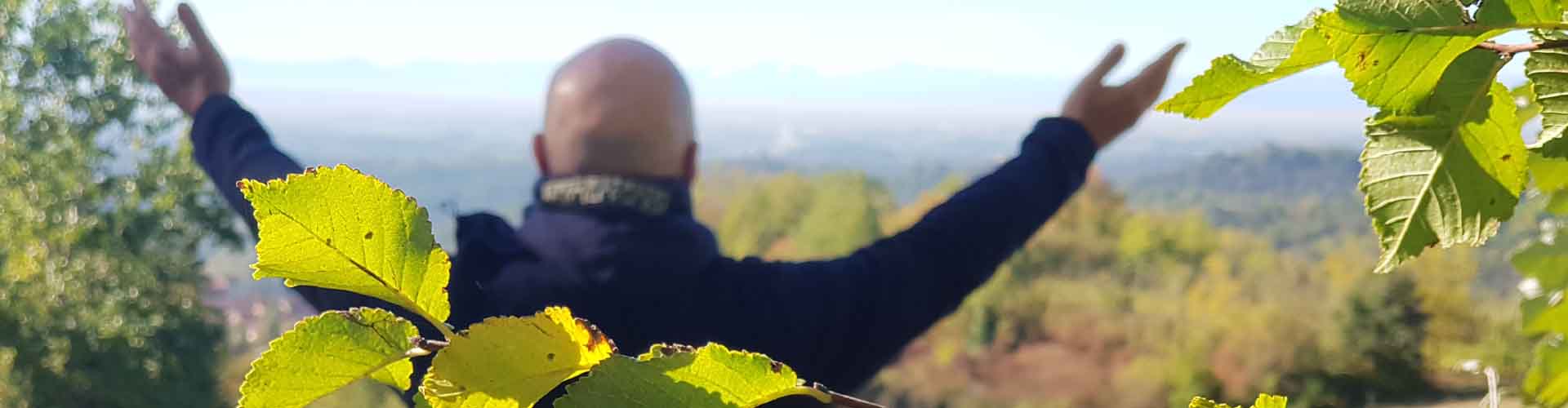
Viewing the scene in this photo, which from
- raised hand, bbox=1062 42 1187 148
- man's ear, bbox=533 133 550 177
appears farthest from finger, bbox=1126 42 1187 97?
man's ear, bbox=533 133 550 177

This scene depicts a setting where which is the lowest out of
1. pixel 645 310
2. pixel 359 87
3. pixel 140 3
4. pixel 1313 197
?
pixel 645 310

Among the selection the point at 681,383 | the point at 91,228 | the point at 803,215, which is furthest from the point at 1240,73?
the point at 803,215

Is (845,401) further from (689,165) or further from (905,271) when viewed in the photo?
(689,165)

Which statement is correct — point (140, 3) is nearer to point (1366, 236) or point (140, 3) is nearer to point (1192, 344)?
point (1192, 344)

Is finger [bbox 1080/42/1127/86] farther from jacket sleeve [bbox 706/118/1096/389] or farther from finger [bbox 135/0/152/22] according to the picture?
finger [bbox 135/0/152/22]

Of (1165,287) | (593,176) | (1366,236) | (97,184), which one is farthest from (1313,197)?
(593,176)
